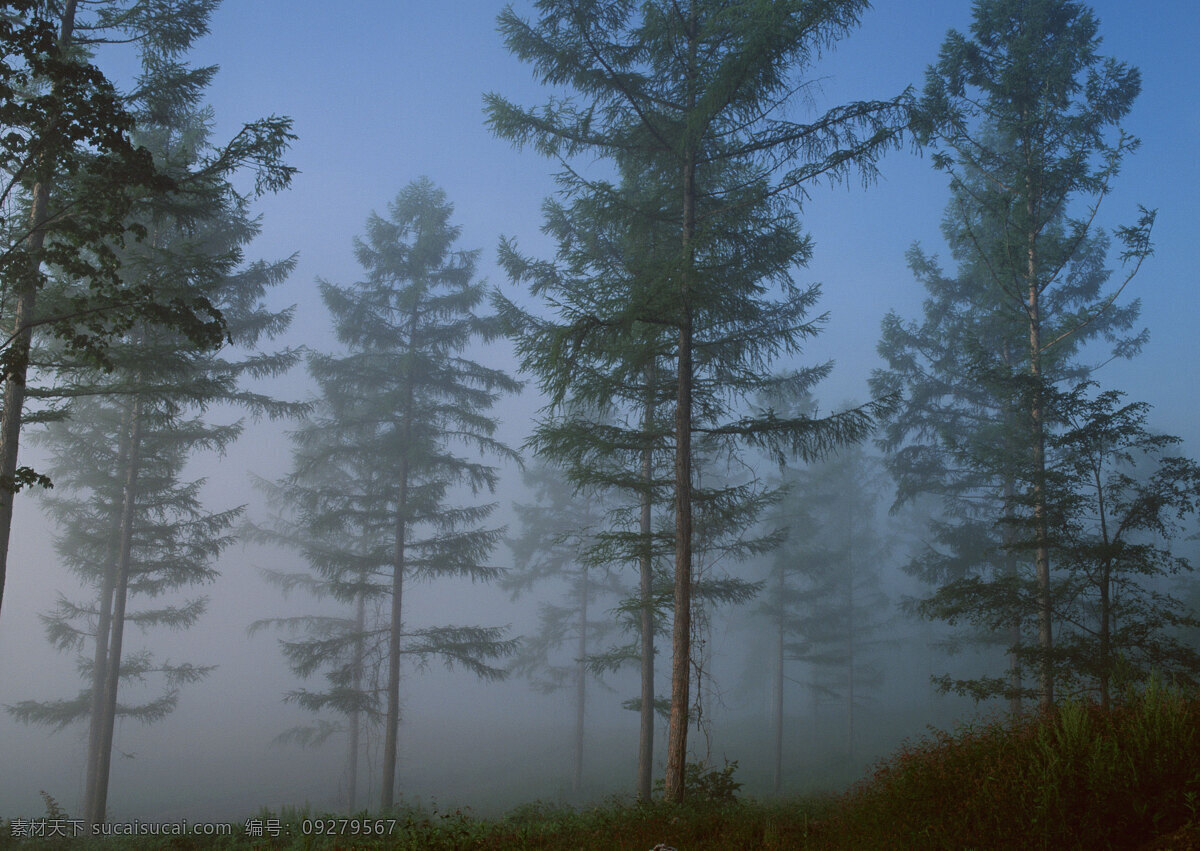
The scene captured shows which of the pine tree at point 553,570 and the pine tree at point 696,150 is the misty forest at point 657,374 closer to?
the pine tree at point 696,150

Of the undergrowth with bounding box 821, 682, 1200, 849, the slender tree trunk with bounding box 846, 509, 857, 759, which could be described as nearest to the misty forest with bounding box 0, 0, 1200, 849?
the undergrowth with bounding box 821, 682, 1200, 849

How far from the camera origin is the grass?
494 centimetres

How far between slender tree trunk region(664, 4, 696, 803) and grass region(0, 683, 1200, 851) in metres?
1.54

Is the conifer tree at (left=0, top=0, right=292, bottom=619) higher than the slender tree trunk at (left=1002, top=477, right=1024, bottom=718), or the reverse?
the conifer tree at (left=0, top=0, right=292, bottom=619)

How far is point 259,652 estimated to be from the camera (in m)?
43.8

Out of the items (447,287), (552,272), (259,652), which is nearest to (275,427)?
(259,652)

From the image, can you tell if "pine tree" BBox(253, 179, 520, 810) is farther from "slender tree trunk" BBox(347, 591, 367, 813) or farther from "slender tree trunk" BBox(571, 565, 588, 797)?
"slender tree trunk" BBox(571, 565, 588, 797)

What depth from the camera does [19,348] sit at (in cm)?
698

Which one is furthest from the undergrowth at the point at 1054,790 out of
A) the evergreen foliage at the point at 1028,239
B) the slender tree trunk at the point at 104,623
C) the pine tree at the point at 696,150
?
the slender tree trunk at the point at 104,623

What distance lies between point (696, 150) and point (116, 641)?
1537 cm

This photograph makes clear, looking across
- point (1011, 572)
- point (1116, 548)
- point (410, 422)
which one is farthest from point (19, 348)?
point (1011, 572)

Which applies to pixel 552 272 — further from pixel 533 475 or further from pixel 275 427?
pixel 275 427

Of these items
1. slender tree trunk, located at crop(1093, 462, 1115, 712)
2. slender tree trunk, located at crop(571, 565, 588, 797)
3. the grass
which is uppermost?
slender tree trunk, located at crop(1093, 462, 1115, 712)

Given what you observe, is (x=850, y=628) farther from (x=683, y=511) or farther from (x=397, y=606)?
(x=683, y=511)
